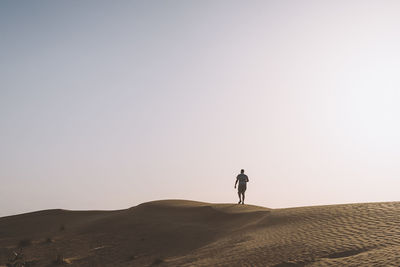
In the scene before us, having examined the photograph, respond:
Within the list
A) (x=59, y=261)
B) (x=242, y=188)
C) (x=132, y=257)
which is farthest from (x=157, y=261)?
(x=242, y=188)

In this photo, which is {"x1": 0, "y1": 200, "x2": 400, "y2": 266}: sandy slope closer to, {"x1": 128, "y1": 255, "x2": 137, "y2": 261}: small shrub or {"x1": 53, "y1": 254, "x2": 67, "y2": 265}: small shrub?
{"x1": 128, "y1": 255, "x2": 137, "y2": 261}: small shrub

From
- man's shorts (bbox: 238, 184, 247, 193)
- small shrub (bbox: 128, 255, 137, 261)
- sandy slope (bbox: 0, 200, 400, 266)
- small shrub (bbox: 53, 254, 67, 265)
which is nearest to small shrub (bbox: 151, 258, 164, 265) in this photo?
sandy slope (bbox: 0, 200, 400, 266)

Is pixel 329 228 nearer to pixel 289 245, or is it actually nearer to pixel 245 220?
pixel 289 245

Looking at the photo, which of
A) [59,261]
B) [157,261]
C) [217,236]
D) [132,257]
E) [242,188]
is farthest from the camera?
[242,188]

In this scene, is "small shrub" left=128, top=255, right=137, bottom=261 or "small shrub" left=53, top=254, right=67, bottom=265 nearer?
"small shrub" left=53, top=254, right=67, bottom=265

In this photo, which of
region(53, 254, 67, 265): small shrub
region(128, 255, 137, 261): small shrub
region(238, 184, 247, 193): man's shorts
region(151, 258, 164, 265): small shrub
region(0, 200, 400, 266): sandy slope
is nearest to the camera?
region(0, 200, 400, 266): sandy slope

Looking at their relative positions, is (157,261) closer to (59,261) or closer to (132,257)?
(132,257)

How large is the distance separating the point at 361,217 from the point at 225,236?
5870 mm

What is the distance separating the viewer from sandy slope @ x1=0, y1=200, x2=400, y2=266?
1256cm

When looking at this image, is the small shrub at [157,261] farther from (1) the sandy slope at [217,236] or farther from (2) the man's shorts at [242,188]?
(2) the man's shorts at [242,188]

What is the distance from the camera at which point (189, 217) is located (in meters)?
23.3

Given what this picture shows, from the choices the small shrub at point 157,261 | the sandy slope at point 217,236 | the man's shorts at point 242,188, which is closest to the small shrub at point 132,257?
the sandy slope at point 217,236

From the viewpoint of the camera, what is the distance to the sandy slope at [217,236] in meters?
12.6

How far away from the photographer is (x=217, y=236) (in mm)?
18469
